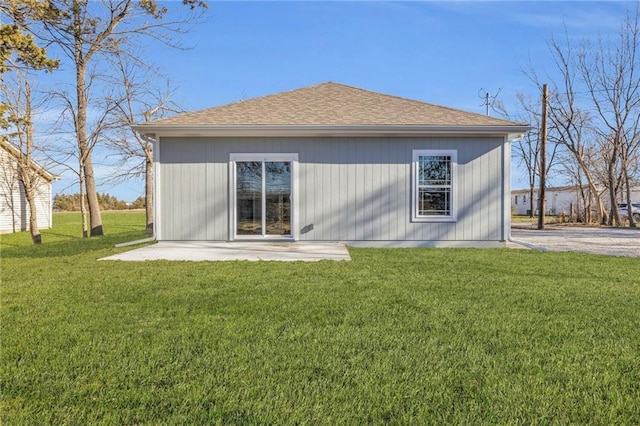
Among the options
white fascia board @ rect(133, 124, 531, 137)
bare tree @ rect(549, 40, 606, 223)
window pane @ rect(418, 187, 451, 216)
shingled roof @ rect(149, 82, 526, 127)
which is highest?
bare tree @ rect(549, 40, 606, 223)

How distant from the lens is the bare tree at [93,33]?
20.9ft

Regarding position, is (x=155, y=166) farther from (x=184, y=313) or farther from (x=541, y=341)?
(x=541, y=341)

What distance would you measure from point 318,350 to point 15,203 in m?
23.3

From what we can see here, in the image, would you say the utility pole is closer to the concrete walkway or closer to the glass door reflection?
the concrete walkway

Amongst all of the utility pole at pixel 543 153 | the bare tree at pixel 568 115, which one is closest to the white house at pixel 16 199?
the utility pole at pixel 543 153

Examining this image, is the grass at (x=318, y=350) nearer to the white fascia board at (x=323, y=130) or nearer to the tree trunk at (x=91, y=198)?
the white fascia board at (x=323, y=130)

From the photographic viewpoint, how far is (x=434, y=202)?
9.27 m

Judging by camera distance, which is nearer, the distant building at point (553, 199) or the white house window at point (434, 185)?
the white house window at point (434, 185)

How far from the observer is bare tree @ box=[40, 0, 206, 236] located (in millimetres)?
6355

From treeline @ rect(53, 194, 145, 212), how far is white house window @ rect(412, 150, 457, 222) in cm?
2929

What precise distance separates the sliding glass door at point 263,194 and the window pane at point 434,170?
2928mm

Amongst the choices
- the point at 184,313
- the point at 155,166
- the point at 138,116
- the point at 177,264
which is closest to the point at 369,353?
the point at 184,313

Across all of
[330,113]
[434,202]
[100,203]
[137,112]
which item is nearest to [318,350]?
[434,202]

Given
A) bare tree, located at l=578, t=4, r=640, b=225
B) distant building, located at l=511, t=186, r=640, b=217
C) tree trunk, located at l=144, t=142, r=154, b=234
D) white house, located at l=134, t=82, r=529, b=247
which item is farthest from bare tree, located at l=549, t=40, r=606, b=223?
tree trunk, located at l=144, t=142, r=154, b=234
